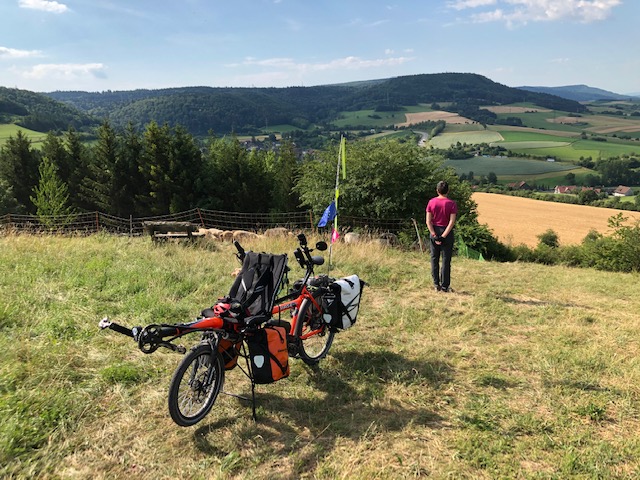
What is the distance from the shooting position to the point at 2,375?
334 cm

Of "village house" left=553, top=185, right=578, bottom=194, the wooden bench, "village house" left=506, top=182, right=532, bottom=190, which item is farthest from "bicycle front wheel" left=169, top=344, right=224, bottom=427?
"village house" left=506, top=182, right=532, bottom=190

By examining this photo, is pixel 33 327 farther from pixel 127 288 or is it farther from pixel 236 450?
pixel 236 450

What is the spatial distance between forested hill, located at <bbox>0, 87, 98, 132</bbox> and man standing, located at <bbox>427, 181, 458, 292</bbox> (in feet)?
316

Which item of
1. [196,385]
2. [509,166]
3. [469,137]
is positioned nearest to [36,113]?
[469,137]

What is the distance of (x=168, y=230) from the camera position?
32.0ft

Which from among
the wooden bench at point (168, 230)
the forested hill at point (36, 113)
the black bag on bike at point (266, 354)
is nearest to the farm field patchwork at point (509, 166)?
the wooden bench at point (168, 230)

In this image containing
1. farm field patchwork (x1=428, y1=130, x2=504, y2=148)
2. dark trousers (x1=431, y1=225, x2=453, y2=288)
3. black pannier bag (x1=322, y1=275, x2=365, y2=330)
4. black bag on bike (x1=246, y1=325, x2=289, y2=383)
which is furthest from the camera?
farm field patchwork (x1=428, y1=130, x2=504, y2=148)

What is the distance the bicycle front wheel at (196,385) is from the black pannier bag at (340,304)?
54.3 inches

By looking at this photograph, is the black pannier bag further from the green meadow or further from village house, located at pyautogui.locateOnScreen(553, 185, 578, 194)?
the green meadow

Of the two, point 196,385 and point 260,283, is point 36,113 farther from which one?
point 196,385

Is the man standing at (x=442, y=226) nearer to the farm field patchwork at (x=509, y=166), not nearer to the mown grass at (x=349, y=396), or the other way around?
the mown grass at (x=349, y=396)

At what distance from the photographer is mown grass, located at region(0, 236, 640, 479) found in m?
2.75

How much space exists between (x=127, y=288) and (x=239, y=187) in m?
26.7

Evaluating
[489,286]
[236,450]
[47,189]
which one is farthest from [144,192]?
[236,450]
